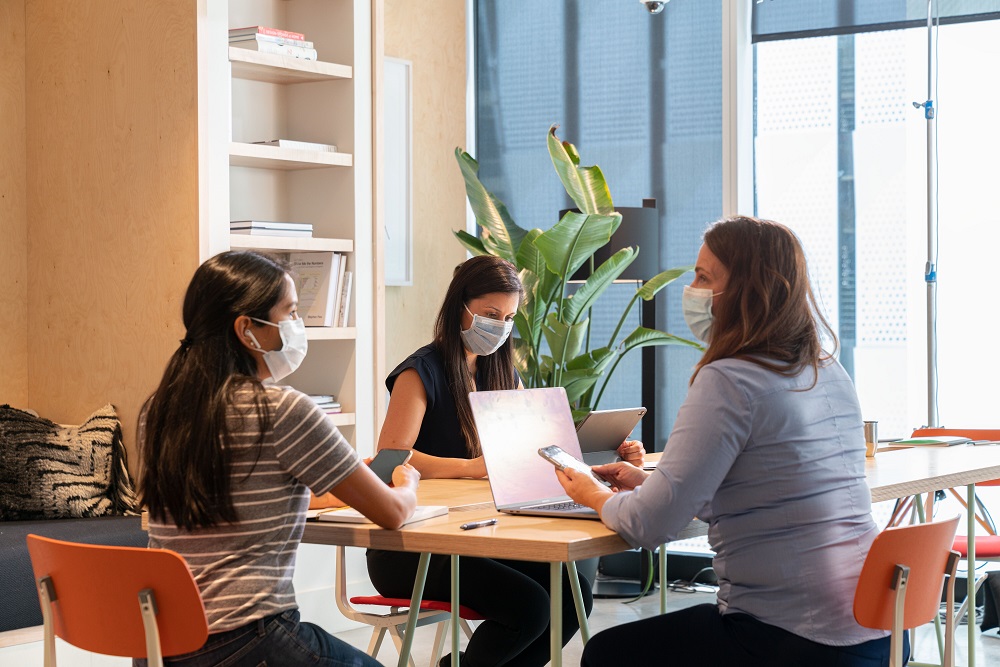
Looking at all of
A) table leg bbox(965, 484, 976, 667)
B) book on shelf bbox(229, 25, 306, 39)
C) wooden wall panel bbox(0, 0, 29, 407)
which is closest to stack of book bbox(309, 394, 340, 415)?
wooden wall panel bbox(0, 0, 29, 407)

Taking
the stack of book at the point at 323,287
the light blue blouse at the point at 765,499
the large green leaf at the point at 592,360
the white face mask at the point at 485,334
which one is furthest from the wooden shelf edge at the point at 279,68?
the light blue blouse at the point at 765,499

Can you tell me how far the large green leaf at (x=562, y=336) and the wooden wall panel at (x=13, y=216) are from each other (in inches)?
75.0

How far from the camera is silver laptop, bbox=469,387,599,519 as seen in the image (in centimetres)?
223

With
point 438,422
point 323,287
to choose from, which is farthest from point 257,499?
point 323,287

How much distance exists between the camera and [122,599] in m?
1.83

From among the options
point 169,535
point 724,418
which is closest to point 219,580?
point 169,535

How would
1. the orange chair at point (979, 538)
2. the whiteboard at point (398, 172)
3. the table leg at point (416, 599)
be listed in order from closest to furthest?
1. the table leg at point (416, 599)
2. the orange chair at point (979, 538)
3. the whiteboard at point (398, 172)

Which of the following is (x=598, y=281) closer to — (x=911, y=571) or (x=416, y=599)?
(x=416, y=599)

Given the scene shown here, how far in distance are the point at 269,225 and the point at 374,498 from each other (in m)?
2.32

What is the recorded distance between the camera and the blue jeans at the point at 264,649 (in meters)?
1.89

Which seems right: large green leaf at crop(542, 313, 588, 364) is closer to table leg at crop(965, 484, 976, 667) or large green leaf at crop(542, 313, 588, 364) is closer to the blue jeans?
table leg at crop(965, 484, 976, 667)

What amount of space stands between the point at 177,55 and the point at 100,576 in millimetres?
2467

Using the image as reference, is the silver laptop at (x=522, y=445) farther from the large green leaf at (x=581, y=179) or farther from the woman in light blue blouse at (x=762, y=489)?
the large green leaf at (x=581, y=179)

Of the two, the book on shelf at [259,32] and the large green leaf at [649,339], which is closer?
the book on shelf at [259,32]
